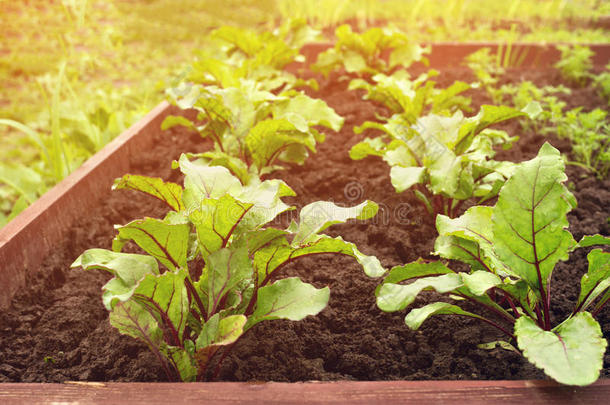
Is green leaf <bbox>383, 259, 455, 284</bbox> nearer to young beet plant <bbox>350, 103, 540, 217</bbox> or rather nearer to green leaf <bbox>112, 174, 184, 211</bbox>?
young beet plant <bbox>350, 103, 540, 217</bbox>

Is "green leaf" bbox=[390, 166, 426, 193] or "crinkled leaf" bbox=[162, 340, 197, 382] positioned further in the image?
"green leaf" bbox=[390, 166, 426, 193]

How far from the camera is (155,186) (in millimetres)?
1438

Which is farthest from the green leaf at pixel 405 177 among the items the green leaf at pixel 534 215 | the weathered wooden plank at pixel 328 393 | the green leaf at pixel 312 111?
the weathered wooden plank at pixel 328 393

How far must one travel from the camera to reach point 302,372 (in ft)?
4.24

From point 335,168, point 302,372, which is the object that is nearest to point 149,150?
point 335,168

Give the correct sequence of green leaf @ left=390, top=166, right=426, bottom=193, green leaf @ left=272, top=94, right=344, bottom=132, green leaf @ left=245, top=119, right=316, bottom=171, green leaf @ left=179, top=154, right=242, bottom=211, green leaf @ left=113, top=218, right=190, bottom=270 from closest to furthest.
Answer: green leaf @ left=113, top=218, right=190, bottom=270 < green leaf @ left=179, top=154, right=242, bottom=211 < green leaf @ left=390, top=166, right=426, bottom=193 < green leaf @ left=245, top=119, right=316, bottom=171 < green leaf @ left=272, top=94, right=344, bottom=132

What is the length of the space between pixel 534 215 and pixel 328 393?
607 mm

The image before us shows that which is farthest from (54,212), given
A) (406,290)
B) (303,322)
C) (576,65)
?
(576,65)

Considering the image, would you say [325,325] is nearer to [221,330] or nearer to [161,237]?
[221,330]

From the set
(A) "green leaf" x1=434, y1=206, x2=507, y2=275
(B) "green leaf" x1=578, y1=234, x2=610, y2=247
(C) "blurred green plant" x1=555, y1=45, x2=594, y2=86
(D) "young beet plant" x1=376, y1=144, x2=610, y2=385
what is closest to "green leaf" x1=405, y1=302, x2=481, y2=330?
(D) "young beet plant" x1=376, y1=144, x2=610, y2=385

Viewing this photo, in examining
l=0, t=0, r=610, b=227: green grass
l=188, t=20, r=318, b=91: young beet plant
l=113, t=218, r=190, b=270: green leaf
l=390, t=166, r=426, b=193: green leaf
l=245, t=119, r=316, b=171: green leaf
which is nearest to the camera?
l=113, t=218, r=190, b=270: green leaf

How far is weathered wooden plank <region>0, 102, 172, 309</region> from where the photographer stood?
5.54 feet

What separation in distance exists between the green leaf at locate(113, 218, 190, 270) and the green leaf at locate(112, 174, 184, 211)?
17 centimetres

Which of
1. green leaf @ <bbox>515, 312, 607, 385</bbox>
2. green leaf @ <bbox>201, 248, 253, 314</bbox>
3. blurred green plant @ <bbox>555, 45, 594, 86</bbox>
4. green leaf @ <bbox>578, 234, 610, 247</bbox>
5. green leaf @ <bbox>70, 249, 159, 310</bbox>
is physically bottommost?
blurred green plant @ <bbox>555, 45, 594, 86</bbox>
